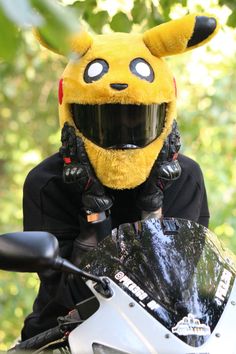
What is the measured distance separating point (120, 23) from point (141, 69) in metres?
0.72

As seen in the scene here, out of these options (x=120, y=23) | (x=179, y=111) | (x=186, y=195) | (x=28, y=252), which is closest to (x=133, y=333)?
(x=28, y=252)

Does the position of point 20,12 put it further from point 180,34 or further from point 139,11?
point 139,11

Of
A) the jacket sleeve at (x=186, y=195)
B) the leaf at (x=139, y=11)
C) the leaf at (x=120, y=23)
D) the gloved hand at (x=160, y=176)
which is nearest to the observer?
the gloved hand at (x=160, y=176)

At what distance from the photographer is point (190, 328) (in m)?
1.26

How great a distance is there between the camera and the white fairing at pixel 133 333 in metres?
1.23

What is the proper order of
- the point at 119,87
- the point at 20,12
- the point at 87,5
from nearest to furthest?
the point at 20,12, the point at 119,87, the point at 87,5

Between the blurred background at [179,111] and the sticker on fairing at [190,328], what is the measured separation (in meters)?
1.38

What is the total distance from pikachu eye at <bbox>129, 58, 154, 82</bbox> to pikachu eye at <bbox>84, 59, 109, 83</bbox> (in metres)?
0.08

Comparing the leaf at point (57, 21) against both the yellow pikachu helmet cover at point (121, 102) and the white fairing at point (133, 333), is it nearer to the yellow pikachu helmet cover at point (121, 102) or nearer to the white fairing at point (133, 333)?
the white fairing at point (133, 333)

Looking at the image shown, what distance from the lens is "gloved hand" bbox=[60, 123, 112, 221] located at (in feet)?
6.43

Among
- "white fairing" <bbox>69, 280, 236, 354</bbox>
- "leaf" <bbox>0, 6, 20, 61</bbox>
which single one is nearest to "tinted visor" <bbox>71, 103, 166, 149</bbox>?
"white fairing" <bbox>69, 280, 236, 354</bbox>

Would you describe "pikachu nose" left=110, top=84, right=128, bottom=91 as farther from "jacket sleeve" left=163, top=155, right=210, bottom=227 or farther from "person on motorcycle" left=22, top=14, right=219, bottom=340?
"jacket sleeve" left=163, top=155, right=210, bottom=227

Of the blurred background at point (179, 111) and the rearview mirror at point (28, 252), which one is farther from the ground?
the rearview mirror at point (28, 252)

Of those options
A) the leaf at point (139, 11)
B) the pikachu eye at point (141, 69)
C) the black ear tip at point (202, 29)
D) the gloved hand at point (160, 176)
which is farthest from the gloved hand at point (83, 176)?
the leaf at point (139, 11)
